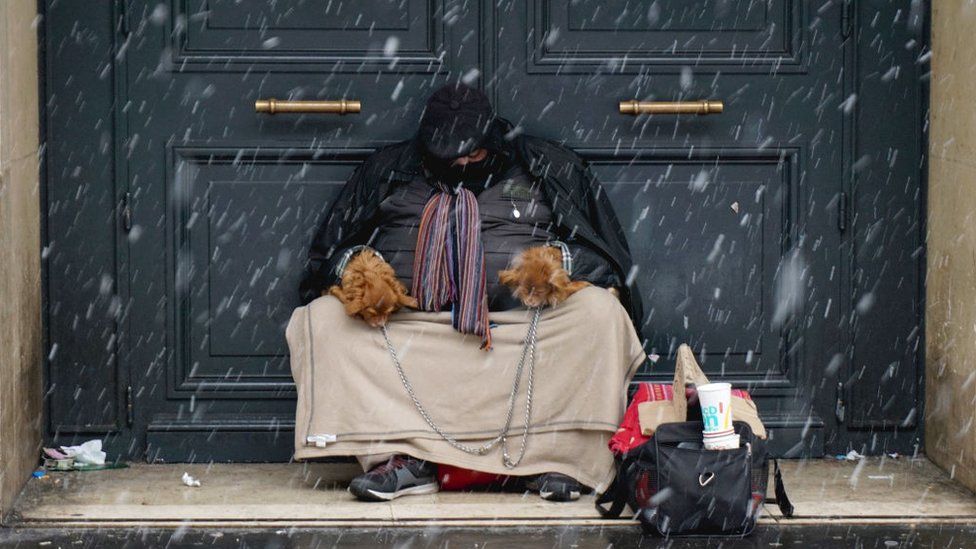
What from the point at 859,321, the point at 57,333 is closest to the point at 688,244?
the point at 859,321

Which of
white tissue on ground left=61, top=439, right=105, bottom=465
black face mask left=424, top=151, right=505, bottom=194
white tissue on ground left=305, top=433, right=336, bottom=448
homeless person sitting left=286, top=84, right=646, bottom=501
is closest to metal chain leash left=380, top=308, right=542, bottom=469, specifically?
homeless person sitting left=286, top=84, right=646, bottom=501

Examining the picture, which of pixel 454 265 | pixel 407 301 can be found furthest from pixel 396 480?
pixel 454 265

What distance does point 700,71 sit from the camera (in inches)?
241

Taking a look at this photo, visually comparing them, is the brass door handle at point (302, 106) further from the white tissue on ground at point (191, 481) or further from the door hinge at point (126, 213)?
the white tissue on ground at point (191, 481)

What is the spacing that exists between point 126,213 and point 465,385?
58.5 inches

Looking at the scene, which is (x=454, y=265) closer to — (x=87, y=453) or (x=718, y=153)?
(x=718, y=153)

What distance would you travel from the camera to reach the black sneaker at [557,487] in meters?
5.53

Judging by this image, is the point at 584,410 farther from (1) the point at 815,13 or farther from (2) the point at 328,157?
(1) the point at 815,13

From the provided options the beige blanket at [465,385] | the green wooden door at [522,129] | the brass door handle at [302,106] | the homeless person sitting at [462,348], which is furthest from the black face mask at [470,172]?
the beige blanket at [465,385]

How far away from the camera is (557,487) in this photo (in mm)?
5535

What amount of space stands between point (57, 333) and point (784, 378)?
2833mm

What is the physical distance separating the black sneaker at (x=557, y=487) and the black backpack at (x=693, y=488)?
16.4 inches

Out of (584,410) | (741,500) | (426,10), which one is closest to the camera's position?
(741,500)

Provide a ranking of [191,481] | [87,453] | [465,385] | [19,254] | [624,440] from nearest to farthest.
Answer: [624,440]
[19,254]
[465,385]
[191,481]
[87,453]
